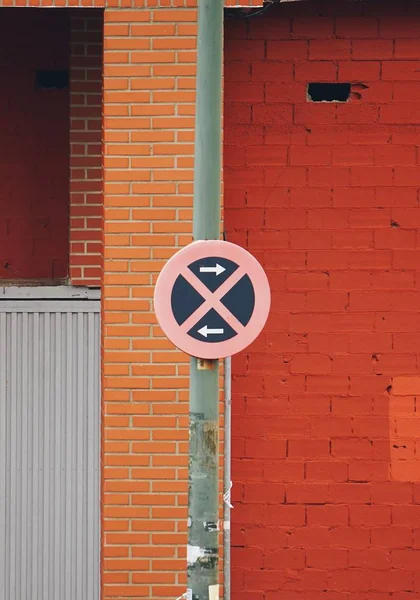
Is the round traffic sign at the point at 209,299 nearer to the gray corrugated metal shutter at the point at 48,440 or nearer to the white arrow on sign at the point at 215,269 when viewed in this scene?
the white arrow on sign at the point at 215,269

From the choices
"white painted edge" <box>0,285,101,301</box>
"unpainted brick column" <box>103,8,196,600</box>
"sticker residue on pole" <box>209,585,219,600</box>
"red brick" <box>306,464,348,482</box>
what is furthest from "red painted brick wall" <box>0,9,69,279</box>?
"sticker residue on pole" <box>209,585,219,600</box>

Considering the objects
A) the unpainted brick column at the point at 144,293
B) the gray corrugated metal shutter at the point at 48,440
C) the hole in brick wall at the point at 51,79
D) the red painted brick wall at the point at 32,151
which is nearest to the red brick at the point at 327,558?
the unpainted brick column at the point at 144,293

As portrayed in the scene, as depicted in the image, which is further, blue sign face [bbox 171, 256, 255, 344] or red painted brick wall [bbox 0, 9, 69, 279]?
red painted brick wall [bbox 0, 9, 69, 279]

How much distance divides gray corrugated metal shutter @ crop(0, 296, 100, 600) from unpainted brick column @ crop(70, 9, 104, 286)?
0.34 m

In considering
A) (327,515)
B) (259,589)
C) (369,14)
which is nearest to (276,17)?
(369,14)

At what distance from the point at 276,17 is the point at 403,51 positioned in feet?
2.89

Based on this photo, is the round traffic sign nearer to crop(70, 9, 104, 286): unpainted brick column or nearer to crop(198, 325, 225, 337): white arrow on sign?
crop(198, 325, 225, 337): white arrow on sign

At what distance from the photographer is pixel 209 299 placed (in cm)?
469

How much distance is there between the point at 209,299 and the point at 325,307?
2361mm

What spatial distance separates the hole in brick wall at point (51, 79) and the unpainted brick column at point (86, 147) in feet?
0.67

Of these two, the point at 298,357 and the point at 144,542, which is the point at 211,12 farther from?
the point at 144,542

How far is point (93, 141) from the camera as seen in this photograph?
7.18 m

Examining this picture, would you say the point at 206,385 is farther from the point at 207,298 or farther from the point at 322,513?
the point at 322,513

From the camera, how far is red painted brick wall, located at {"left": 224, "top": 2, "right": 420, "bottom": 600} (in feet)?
22.7
